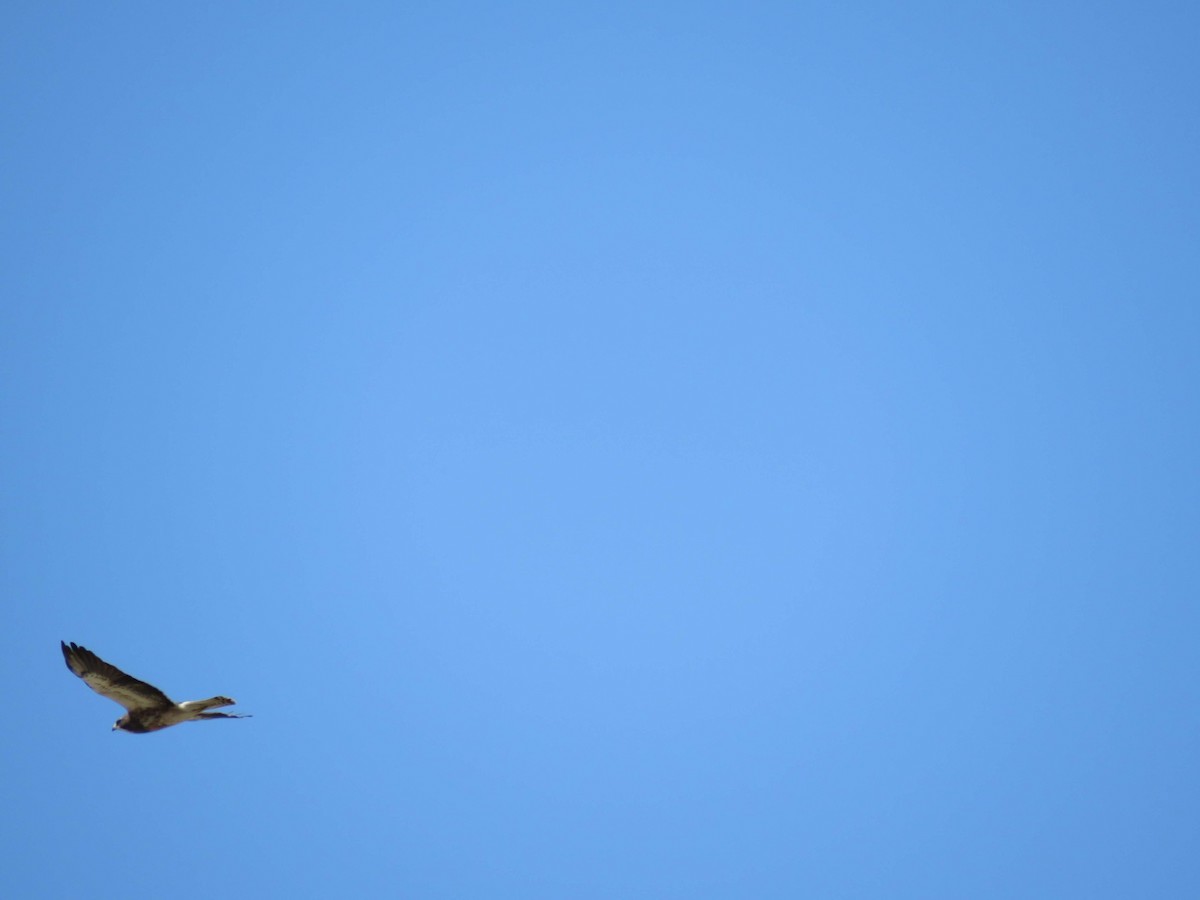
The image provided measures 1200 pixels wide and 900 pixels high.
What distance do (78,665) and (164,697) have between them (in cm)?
108

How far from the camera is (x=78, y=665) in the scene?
12.1 metres

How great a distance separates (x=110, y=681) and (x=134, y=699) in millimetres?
382

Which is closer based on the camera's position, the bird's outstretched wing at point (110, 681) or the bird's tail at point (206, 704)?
the bird's tail at point (206, 704)

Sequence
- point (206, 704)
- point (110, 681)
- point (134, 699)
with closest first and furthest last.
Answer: point (206, 704)
point (110, 681)
point (134, 699)

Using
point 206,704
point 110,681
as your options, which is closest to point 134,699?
point 110,681

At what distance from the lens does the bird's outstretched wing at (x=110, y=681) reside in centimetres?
1205

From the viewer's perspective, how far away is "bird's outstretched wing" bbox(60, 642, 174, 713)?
12.1 metres

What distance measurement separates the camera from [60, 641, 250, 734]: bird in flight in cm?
1204

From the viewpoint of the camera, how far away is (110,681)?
12242mm

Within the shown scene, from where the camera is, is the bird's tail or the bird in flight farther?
the bird in flight

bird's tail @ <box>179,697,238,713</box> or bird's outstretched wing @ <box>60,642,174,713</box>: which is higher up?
bird's outstretched wing @ <box>60,642,174,713</box>

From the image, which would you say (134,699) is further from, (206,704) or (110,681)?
(206,704)

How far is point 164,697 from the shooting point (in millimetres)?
12219

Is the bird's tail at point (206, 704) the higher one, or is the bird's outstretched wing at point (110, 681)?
the bird's outstretched wing at point (110, 681)
